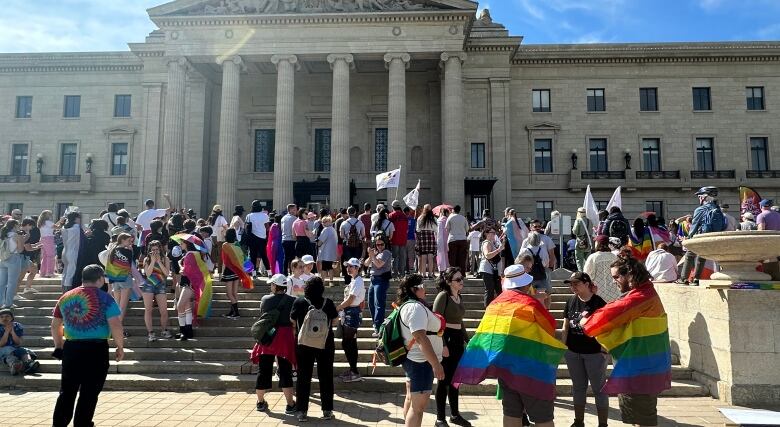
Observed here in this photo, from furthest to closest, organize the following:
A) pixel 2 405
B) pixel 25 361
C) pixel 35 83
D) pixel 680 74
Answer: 1. pixel 35 83
2. pixel 680 74
3. pixel 25 361
4. pixel 2 405

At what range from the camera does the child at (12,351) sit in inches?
364

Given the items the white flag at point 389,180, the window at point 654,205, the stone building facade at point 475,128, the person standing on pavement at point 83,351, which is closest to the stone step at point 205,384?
the person standing on pavement at point 83,351

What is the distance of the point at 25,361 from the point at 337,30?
25.9 meters

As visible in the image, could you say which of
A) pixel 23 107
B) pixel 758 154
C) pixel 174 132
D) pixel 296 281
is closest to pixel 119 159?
pixel 174 132

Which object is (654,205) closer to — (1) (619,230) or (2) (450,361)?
(1) (619,230)

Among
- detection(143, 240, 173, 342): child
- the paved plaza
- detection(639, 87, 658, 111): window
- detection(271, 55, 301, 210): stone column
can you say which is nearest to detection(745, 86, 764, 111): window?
detection(639, 87, 658, 111): window

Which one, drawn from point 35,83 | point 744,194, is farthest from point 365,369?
point 35,83

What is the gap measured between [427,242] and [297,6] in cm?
2307

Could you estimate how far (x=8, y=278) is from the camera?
11945mm

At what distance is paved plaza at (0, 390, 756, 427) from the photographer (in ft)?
23.6

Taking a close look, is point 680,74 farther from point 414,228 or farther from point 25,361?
point 25,361

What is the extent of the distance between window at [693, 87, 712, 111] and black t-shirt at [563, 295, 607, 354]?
116 feet

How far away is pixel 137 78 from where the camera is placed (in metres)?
36.7

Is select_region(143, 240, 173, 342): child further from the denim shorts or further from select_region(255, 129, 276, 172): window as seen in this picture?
select_region(255, 129, 276, 172): window
